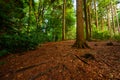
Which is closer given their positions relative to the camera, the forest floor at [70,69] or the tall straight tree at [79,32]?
the forest floor at [70,69]

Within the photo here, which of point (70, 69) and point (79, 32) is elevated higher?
point (79, 32)

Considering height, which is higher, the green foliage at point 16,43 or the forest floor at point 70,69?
the green foliage at point 16,43

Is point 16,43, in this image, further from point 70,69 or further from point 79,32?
point 70,69

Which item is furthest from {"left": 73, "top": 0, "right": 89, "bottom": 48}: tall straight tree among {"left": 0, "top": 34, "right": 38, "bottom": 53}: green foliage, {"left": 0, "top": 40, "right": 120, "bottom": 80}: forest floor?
{"left": 0, "top": 34, "right": 38, "bottom": 53}: green foliage

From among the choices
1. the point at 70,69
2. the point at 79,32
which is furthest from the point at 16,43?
the point at 70,69

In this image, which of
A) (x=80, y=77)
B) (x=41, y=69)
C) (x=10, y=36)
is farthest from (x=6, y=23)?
(x=80, y=77)

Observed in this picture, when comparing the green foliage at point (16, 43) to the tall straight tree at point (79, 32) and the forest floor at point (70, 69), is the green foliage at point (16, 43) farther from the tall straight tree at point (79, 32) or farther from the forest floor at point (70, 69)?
the tall straight tree at point (79, 32)

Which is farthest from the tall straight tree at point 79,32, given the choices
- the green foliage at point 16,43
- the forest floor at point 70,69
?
the green foliage at point 16,43

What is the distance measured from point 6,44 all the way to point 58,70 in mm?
3825

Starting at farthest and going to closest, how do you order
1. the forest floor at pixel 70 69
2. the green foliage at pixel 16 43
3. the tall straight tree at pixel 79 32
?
the tall straight tree at pixel 79 32 < the green foliage at pixel 16 43 < the forest floor at pixel 70 69

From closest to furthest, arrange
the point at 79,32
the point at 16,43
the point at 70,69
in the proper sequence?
the point at 70,69, the point at 16,43, the point at 79,32

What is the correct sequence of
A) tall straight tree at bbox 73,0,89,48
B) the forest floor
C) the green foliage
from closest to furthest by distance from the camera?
the forest floor → the green foliage → tall straight tree at bbox 73,0,89,48

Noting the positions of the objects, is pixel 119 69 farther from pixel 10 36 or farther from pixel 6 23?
pixel 6 23

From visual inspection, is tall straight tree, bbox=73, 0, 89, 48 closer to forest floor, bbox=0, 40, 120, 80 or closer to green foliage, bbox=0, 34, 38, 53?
forest floor, bbox=0, 40, 120, 80
